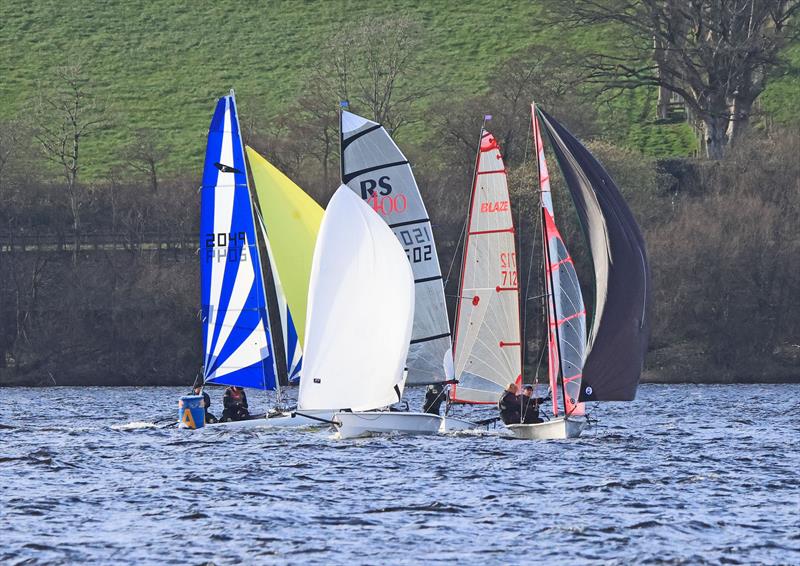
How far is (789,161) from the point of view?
236ft

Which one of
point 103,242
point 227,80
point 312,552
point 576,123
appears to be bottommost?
point 312,552

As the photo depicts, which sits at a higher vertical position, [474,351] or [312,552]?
[474,351]

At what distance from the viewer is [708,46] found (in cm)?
7569

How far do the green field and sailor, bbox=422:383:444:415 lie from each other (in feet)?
176

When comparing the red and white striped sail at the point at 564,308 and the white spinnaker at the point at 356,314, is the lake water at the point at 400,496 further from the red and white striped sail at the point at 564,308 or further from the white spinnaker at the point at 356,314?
the red and white striped sail at the point at 564,308

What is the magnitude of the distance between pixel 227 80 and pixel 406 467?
238ft

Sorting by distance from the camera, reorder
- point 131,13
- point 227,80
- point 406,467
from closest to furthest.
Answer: point 406,467 < point 227,80 < point 131,13

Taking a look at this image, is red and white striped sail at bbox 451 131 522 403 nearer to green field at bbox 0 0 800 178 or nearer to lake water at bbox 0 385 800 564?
lake water at bbox 0 385 800 564

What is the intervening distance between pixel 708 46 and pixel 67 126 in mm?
33454

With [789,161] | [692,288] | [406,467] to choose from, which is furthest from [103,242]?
[406,467]

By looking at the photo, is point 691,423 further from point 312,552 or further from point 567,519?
point 312,552

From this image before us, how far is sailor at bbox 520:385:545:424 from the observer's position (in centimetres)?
3194

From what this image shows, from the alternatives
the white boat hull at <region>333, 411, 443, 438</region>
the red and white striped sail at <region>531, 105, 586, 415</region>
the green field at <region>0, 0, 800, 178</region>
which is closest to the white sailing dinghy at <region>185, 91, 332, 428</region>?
the white boat hull at <region>333, 411, 443, 438</region>

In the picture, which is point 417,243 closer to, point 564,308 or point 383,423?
point 564,308
